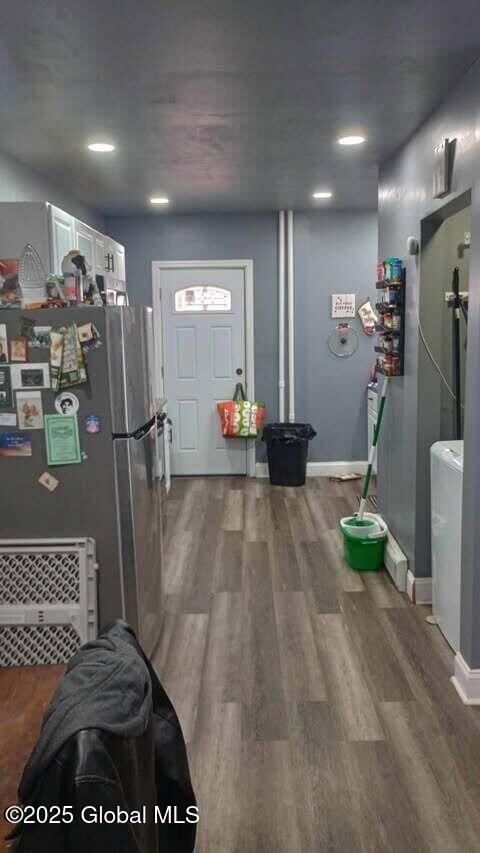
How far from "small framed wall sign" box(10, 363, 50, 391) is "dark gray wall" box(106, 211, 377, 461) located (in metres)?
3.89

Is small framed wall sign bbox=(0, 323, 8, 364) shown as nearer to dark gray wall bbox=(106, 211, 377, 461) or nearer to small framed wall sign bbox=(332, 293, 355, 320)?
dark gray wall bbox=(106, 211, 377, 461)

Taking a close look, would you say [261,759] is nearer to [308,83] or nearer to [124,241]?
[308,83]

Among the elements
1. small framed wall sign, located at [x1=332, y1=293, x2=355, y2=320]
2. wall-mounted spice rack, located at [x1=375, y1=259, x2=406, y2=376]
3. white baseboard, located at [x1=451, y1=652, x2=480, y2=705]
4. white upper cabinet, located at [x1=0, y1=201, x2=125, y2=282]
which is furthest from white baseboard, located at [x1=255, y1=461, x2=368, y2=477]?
white baseboard, located at [x1=451, y1=652, x2=480, y2=705]

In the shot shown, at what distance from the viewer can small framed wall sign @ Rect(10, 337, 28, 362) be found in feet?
8.09

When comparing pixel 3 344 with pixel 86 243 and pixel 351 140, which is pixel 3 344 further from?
pixel 351 140

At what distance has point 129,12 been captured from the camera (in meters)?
2.05

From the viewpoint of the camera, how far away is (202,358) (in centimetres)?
638

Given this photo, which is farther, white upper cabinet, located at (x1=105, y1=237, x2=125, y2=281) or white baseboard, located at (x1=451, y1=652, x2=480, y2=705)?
white upper cabinet, located at (x1=105, y1=237, x2=125, y2=281)

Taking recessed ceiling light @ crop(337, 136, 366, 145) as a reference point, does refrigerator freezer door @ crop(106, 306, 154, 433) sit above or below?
below

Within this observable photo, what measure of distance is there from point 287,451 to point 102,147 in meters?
3.17

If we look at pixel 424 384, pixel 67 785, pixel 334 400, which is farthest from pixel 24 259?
pixel 334 400

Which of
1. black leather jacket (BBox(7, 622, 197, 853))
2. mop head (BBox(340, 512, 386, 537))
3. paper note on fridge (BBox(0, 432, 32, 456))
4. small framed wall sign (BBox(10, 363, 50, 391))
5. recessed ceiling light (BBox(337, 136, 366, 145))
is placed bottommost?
mop head (BBox(340, 512, 386, 537))

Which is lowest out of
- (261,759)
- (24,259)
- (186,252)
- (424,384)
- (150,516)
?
(261,759)

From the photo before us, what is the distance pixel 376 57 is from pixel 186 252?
12.8 ft
